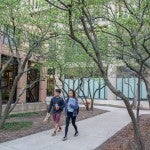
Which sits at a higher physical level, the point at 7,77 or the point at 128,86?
the point at 7,77

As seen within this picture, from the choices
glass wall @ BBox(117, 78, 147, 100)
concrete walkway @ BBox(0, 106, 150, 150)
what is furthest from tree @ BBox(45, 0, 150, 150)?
glass wall @ BBox(117, 78, 147, 100)

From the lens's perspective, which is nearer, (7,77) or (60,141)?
(60,141)

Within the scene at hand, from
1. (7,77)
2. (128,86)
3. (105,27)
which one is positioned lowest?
(128,86)

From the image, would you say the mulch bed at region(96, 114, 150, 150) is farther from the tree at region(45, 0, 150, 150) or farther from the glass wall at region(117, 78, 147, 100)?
the glass wall at region(117, 78, 147, 100)

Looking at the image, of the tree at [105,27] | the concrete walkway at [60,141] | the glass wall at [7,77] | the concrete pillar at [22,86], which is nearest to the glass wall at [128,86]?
the concrete pillar at [22,86]

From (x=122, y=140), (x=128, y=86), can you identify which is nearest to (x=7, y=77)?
(x=122, y=140)

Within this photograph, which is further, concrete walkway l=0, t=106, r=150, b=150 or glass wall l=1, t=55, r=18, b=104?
glass wall l=1, t=55, r=18, b=104

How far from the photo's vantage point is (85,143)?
1184 cm

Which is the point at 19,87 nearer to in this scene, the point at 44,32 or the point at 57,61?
the point at 57,61

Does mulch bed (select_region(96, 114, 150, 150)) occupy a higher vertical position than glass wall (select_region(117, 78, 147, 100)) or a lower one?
lower

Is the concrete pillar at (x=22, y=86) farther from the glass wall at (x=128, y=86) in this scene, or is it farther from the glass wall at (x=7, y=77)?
the glass wall at (x=128, y=86)

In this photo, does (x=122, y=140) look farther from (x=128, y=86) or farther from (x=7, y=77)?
(x=128, y=86)

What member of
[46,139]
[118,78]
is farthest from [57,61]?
[118,78]

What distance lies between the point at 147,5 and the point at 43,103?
18.4 metres
